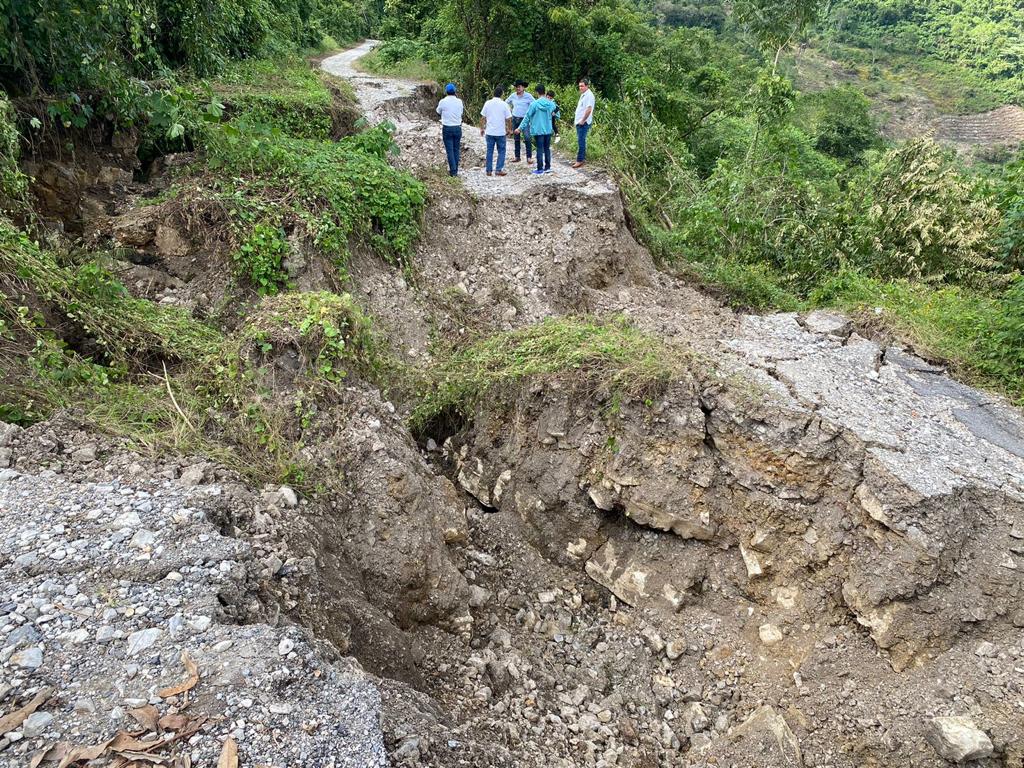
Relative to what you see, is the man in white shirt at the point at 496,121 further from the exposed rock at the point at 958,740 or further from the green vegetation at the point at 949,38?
the green vegetation at the point at 949,38

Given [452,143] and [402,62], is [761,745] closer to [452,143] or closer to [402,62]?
[452,143]

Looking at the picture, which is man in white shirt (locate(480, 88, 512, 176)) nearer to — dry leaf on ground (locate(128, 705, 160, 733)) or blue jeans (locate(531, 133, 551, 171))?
blue jeans (locate(531, 133, 551, 171))

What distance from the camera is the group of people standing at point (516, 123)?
8568mm

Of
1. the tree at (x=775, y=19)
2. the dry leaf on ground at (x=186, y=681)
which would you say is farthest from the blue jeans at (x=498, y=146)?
the dry leaf on ground at (x=186, y=681)

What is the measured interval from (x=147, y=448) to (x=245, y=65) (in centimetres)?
955

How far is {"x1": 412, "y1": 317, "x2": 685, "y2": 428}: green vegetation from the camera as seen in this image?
555cm

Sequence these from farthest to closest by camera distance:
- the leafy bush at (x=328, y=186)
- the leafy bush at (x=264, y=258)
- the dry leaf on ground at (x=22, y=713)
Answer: the leafy bush at (x=328, y=186)
the leafy bush at (x=264, y=258)
the dry leaf on ground at (x=22, y=713)

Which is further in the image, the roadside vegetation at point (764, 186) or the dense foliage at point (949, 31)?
the dense foliage at point (949, 31)

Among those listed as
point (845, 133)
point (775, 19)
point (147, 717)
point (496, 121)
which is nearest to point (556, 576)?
point (147, 717)

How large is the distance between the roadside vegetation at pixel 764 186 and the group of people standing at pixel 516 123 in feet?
3.56

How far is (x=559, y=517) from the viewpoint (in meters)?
5.80

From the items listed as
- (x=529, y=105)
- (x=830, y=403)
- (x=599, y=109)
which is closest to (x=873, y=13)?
(x=599, y=109)

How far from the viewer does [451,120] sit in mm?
8531

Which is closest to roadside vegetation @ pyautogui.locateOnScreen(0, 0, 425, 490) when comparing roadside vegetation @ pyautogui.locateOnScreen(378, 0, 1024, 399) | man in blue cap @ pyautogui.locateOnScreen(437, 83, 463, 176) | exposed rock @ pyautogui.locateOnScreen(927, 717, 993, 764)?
man in blue cap @ pyautogui.locateOnScreen(437, 83, 463, 176)
